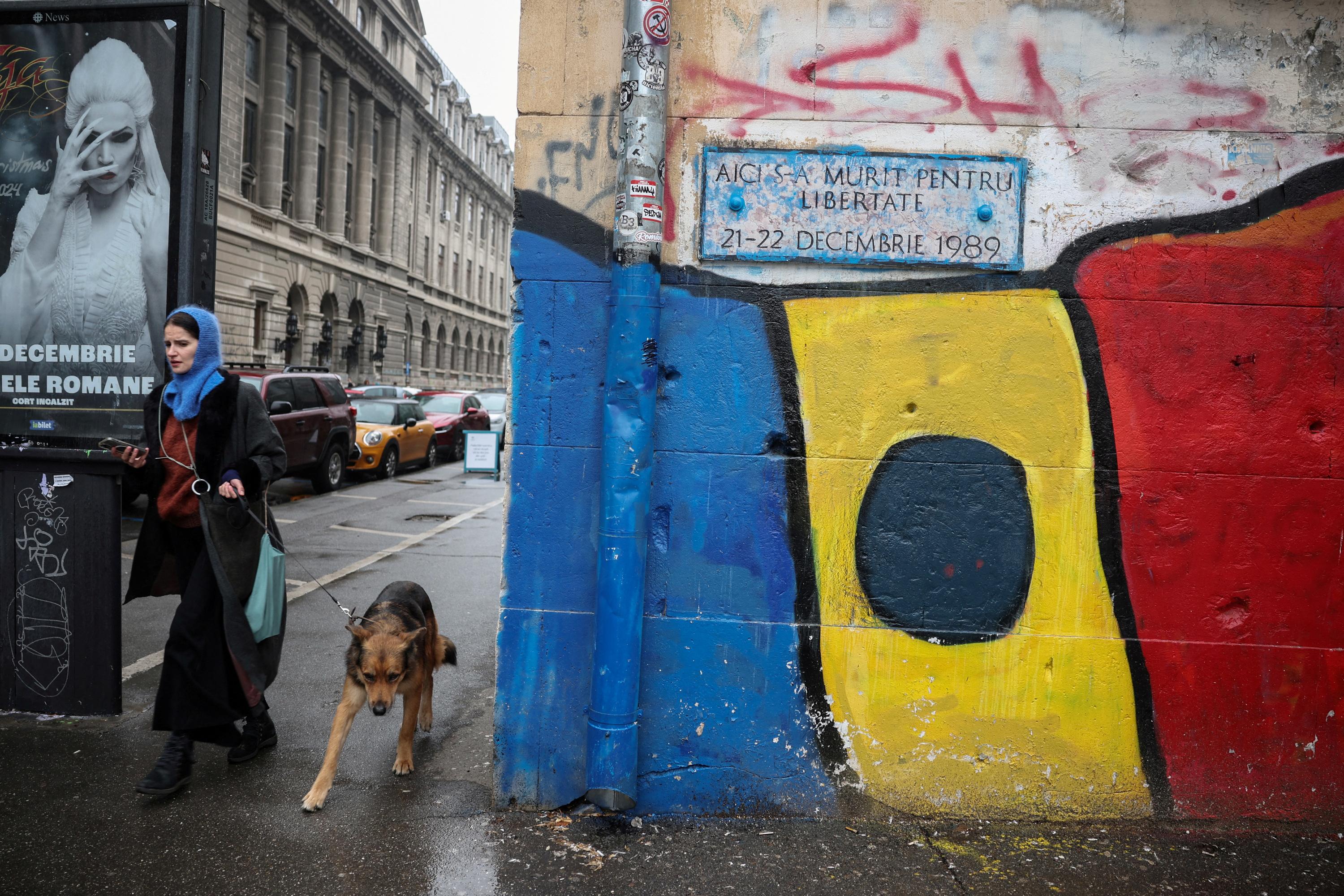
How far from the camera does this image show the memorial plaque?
3.67 metres

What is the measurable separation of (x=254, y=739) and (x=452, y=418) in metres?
18.0

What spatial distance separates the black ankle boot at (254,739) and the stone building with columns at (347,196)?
2511cm

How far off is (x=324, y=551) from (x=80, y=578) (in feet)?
17.5

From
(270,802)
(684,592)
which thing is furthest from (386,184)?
(684,592)

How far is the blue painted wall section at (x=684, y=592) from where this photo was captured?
366 cm

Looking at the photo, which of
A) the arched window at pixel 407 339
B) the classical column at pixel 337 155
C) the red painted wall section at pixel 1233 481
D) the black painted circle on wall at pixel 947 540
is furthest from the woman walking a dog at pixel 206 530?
the arched window at pixel 407 339

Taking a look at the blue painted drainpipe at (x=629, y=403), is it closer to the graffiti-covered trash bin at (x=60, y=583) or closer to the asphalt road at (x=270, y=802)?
the asphalt road at (x=270, y=802)

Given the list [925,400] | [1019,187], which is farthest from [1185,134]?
[925,400]

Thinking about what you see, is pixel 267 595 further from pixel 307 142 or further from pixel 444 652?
pixel 307 142

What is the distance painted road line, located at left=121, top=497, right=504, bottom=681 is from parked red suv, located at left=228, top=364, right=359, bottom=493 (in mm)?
2692

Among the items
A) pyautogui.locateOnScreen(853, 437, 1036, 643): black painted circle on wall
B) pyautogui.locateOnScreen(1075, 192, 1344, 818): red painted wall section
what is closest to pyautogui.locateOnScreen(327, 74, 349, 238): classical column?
pyautogui.locateOnScreen(853, 437, 1036, 643): black painted circle on wall

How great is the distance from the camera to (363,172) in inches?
1905

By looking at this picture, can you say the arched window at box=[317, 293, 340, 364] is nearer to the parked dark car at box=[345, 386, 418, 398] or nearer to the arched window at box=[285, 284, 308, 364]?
the arched window at box=[285, 284, 308, 364]

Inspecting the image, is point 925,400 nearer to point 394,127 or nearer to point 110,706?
point 110,706
